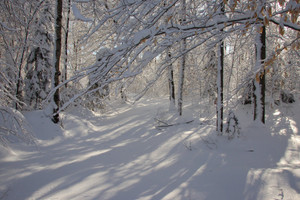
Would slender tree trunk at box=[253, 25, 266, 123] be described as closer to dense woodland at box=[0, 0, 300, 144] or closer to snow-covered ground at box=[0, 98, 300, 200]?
dense woodland at box=[0, 0, 300, 144]

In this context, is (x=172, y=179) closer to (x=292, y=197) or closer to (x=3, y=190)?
(x=292, y=197)

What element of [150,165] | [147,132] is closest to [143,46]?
[150,165]

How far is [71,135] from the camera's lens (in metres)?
8.21

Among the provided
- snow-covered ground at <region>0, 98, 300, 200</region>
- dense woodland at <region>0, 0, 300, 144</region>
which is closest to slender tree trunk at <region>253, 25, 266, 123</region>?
dense woodland at <region>0, 0, 300, 144</region>

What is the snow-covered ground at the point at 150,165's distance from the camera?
140 inches

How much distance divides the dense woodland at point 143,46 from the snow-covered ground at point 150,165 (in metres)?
1.04

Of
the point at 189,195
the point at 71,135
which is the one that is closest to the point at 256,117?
the point at 189,195

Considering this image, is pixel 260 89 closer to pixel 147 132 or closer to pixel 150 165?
pixel 147 132

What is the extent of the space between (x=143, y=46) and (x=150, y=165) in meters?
3.54

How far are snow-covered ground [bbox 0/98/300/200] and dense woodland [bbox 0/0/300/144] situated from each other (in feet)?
3.40

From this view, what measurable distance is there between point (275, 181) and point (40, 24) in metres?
13.0

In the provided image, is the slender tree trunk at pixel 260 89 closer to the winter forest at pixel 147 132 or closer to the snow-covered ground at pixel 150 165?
the winter forest at pixel 147 132

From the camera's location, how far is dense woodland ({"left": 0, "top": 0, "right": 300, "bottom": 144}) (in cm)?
269

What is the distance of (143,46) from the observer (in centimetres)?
261
